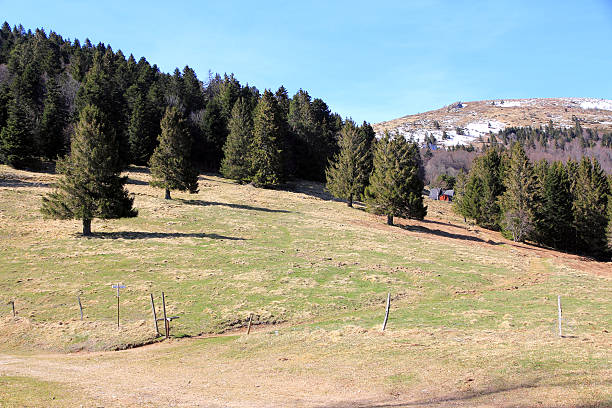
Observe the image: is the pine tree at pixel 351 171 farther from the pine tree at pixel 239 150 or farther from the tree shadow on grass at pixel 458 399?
the tree shadow on grass at pixel 458 399

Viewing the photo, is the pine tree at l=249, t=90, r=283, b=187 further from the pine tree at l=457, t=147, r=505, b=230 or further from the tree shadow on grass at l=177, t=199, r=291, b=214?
the pine tree at l=457, t=147, r=505, b=230

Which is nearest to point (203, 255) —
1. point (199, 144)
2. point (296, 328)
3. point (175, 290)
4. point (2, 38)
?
point (175, 290)

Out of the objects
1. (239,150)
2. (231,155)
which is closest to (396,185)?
(239,150)

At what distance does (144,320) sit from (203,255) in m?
12.3

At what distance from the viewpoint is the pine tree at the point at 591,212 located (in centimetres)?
6084

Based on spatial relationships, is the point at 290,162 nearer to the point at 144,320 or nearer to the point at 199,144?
the point at 199,144

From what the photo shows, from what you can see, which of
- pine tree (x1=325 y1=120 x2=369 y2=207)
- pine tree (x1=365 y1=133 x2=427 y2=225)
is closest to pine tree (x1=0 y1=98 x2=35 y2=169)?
pine tree (x1=325 y1=120 x2=369 y2=207)

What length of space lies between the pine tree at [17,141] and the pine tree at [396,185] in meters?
61.9

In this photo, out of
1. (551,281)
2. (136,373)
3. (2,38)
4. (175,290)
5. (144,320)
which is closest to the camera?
(136,373)

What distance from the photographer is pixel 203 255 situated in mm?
34188

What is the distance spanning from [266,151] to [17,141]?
146 feet

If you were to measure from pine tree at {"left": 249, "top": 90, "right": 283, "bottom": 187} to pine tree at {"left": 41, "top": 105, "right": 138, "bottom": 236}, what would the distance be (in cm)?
3755

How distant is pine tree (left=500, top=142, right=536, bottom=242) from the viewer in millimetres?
57219

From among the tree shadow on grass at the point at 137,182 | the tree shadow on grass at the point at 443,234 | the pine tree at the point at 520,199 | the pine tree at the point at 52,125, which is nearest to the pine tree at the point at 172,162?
the tree shadow on grass at the point at 137,182
